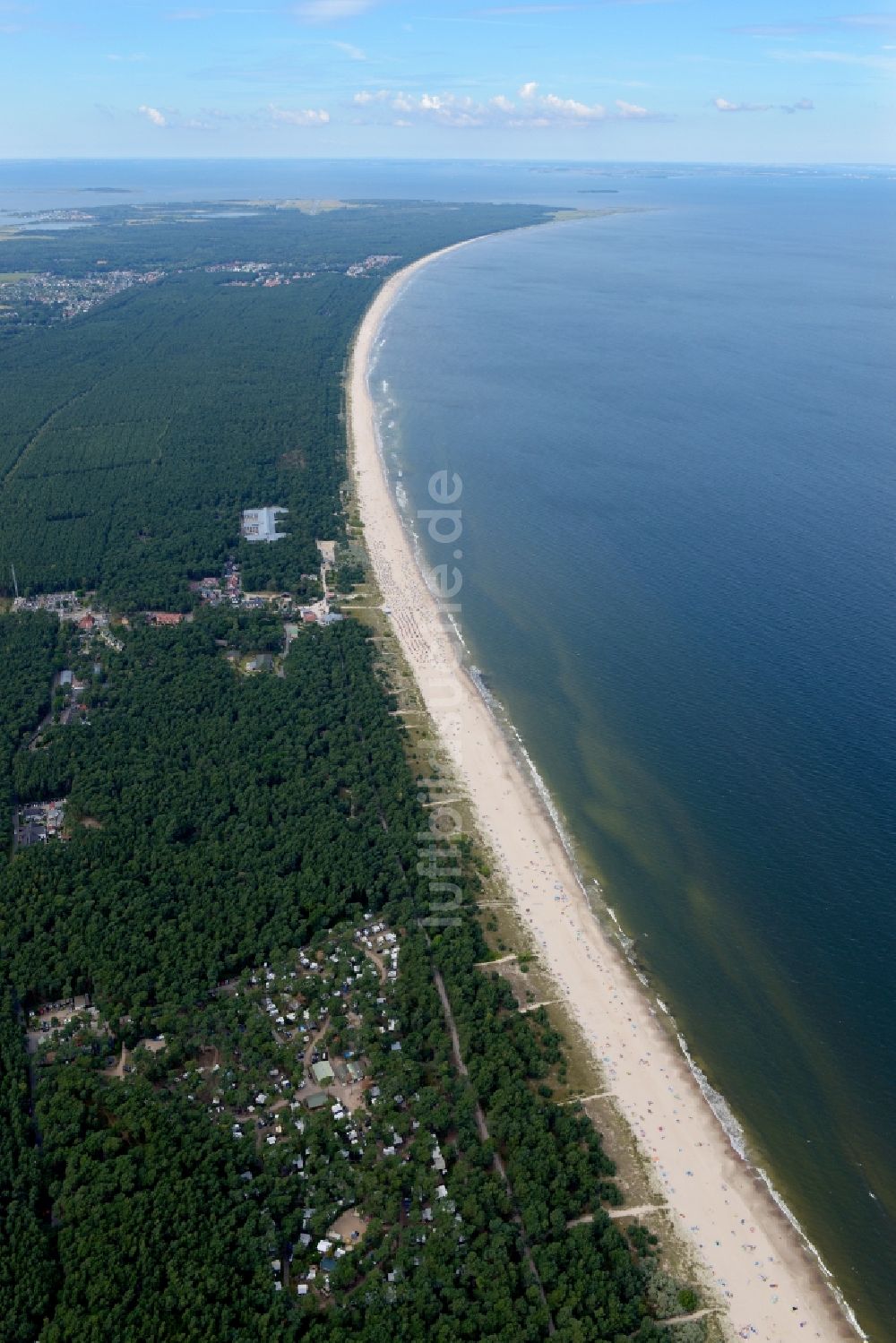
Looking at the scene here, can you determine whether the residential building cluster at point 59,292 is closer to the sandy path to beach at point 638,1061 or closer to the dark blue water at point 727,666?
the dark blue water at point 727,666

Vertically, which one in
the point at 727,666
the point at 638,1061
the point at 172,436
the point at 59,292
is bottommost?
the point at 638,1061

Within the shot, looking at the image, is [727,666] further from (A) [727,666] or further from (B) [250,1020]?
(B) [250,1020]

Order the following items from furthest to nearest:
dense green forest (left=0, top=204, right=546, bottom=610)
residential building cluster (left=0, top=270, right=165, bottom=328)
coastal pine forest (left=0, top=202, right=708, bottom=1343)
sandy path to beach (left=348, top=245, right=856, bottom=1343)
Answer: residential building cluster (left=0, top=270, right=165, bottom=328), dense green forest (left=0, top=204, right=546, bottom=610), sandy path to beach (left=348, top=245, right=856, bottom=1343), coastal pine forest (left=0, top=202, right=708, bottom=1343)

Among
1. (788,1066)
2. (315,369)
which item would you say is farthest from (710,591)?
(315,369)

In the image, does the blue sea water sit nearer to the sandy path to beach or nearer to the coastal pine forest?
the sandy path to beach

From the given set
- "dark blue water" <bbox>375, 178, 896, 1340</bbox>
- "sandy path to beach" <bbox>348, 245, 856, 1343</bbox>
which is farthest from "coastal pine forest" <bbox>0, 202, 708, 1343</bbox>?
"dark blue water" <bbox>375, 178, 896, 1340</bbox>

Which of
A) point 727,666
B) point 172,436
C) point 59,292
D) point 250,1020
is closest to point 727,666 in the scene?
point 727,666

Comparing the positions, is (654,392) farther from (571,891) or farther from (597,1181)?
(597,1181)
